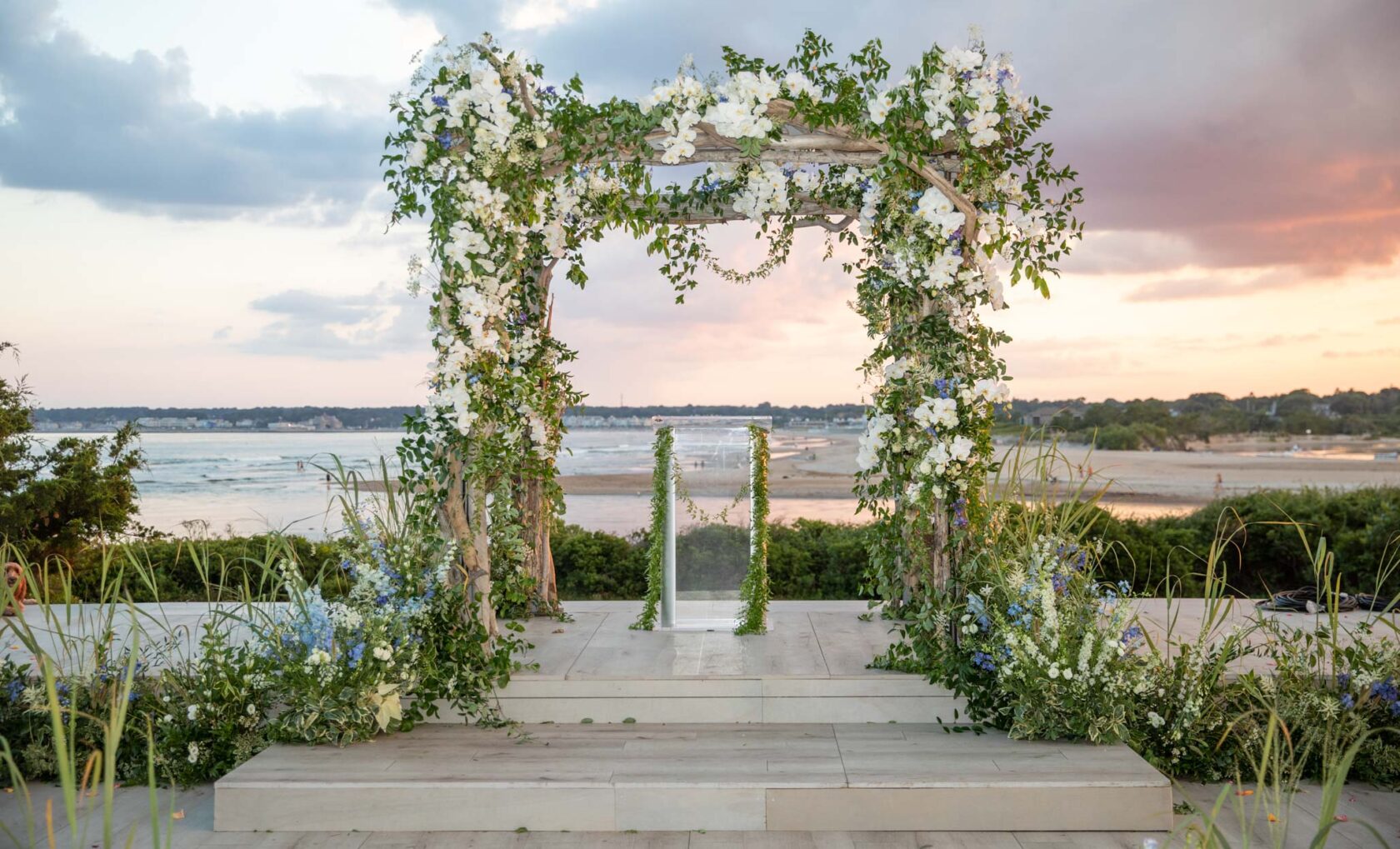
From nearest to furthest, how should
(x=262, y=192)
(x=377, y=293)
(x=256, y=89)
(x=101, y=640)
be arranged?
(x=101, y=640)
(x=377, y=293)
(x=256, y=89)
(x=262, y=192)

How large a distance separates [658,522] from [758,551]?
614 millimetres

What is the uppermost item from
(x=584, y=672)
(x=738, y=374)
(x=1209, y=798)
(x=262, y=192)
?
(x=262, y=192)

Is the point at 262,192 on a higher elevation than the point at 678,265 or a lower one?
higher

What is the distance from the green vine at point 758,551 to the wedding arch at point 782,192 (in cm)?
70

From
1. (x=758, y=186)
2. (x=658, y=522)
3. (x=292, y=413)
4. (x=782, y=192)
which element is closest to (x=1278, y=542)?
(x=658, y=522)

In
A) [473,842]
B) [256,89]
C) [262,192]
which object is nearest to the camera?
[473,842]

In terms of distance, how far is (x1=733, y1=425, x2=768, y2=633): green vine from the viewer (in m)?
5.34

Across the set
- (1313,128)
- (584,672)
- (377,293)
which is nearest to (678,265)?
(377,293)

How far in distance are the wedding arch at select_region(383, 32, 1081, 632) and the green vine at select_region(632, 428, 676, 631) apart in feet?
2.89

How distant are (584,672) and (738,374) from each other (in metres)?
5.36

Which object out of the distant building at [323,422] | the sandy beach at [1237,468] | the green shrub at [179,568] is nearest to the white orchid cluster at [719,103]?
the green shrub at [179,568]

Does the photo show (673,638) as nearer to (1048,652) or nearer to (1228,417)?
(1048,652)

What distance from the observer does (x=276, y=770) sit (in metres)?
3.63

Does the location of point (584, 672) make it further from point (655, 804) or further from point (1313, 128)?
point (1313, 128)
